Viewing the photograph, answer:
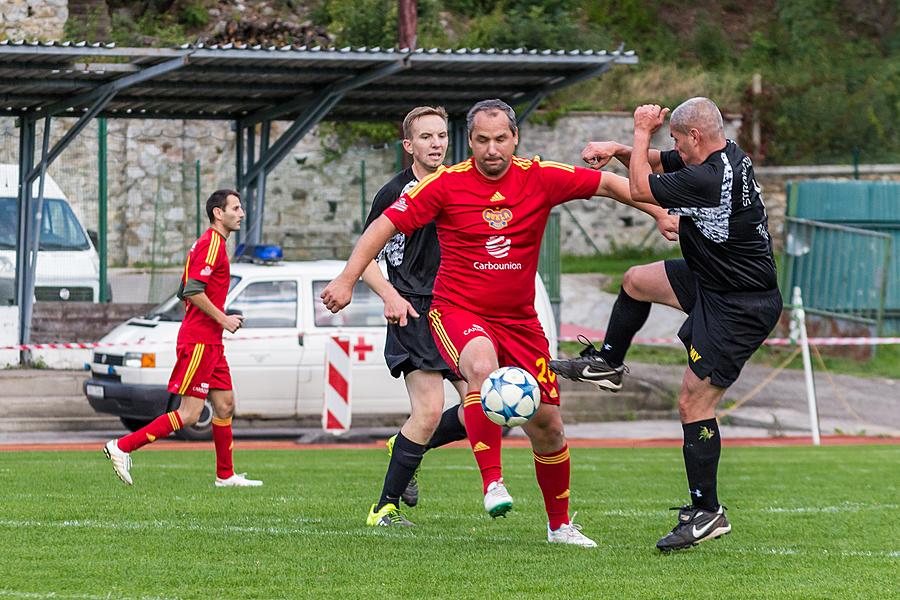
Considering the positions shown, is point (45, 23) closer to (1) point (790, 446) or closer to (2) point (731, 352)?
(1) point (790, 446)

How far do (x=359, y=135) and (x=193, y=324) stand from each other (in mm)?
17226

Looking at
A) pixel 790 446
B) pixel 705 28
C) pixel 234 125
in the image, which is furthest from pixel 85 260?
pixel 705 28

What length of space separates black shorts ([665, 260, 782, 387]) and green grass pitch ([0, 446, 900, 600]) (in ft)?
2.91

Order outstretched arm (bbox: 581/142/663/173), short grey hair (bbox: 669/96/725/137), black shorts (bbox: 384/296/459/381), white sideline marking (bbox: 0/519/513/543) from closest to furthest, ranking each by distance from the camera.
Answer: short grey hair (bbox: 669/96/725/137) < outstretched arm (bbox: 581/142/663/173) < white sideline marking (bbox: 0/519/513/543) < black shorts (bbox: 384/296/459/381)

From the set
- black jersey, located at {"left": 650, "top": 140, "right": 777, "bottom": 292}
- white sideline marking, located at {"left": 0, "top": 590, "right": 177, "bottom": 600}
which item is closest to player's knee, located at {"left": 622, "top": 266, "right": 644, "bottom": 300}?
black jersey, located at {"left": 650, "top": 140, "right": 777, "bottom": 292}

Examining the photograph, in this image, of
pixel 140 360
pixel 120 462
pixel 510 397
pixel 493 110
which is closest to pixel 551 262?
pixel 140 360

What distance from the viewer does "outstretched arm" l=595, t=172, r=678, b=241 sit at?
7258mm

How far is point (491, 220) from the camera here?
722 centimetres

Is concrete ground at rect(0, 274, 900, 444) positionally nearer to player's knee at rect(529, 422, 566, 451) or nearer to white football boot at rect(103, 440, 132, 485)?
white football boot at rect(103, 440, 132, 485)

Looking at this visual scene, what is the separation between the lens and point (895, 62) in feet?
123

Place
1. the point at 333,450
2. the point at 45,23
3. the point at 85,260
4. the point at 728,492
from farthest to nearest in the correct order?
the point at 45,23 → the point at 85,260 → the point at 333,450 → the point at 728,492

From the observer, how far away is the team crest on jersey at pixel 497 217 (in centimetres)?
722

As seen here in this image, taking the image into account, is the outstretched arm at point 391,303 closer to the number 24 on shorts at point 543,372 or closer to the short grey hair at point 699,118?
the number 24 on shorts at point 543,372

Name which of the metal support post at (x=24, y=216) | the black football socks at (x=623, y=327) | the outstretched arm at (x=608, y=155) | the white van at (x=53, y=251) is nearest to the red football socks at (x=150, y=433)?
the black football socks at (x=623, y=327)
